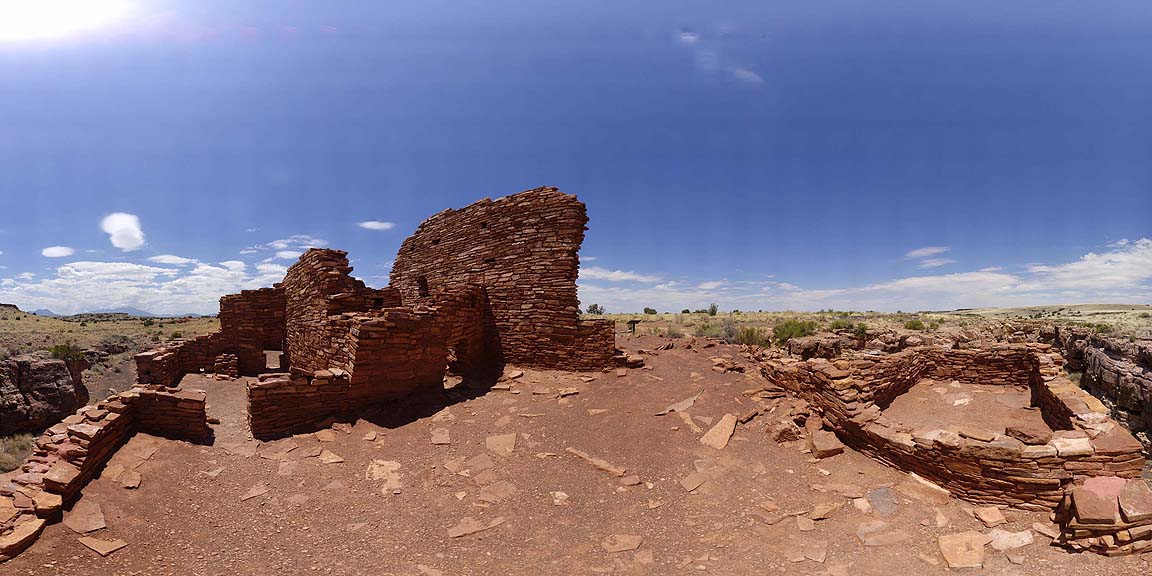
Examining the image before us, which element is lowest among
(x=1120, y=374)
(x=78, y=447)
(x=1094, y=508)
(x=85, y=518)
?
(x=85, y=518)

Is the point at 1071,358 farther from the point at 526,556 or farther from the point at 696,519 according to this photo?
the point at 526,556

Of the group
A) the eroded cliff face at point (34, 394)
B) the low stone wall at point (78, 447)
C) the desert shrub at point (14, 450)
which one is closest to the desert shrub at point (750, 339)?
the low stone wall at point (78, 447)

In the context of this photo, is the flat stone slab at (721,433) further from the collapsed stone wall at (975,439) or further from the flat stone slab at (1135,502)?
the flat stone slab at (1135,502)

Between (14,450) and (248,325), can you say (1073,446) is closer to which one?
(14,450)

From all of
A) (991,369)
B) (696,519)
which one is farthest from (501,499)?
(991,369)

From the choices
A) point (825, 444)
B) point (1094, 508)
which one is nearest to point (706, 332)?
point (825, 444)

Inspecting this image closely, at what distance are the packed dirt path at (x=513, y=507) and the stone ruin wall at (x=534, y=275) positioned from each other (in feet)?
8.89

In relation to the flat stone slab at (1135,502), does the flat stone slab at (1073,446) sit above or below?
above

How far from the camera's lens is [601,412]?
8.70 metres

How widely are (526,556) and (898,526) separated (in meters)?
4.35

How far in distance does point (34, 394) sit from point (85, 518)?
12.7 metres

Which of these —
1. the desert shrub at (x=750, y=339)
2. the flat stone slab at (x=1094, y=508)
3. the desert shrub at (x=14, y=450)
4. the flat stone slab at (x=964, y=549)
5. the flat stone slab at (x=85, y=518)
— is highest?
the desert shrub at (x=750, y=339)

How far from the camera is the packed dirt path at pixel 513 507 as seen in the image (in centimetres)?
464

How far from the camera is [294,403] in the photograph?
8078 mm
